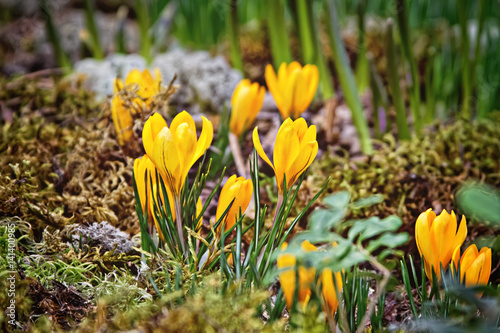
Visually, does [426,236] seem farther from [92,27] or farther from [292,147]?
[92,27]

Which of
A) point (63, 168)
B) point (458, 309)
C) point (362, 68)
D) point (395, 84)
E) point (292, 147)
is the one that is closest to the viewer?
point (458, 309)

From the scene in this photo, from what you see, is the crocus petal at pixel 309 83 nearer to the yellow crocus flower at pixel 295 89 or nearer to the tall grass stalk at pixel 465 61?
the yellow crocus flower at pixel 295 89

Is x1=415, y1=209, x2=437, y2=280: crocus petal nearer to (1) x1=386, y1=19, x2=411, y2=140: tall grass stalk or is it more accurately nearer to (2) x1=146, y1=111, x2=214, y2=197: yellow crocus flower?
(2) x1=146, y1=111, x2=214, y2=197: yellow crocus flower

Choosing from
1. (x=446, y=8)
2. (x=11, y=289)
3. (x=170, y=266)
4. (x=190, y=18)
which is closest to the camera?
(x=11, y=289)

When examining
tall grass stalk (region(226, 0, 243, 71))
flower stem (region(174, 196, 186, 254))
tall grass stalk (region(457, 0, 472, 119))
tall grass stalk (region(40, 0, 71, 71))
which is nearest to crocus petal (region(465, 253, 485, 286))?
flower stem (region(174, 196, 186, 254))

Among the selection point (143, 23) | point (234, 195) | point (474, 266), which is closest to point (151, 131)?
point (234, 195)

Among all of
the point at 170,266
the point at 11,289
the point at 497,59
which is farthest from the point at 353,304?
the point at 497,59

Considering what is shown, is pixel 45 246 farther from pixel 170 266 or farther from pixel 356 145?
pixel 356 145
